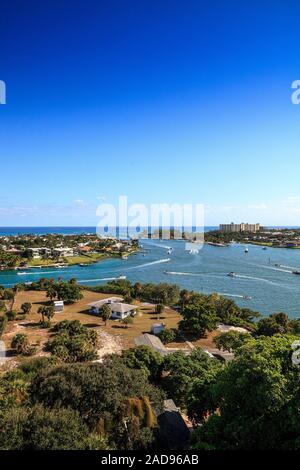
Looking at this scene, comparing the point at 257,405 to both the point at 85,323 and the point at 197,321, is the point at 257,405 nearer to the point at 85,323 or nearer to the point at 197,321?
the point at 197,321

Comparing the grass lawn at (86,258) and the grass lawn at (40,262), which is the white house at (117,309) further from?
the grass lawn at (86,258)

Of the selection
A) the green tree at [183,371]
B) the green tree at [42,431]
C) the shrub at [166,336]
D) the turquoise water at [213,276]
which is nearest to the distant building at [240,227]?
the turquoise water at [213,276]

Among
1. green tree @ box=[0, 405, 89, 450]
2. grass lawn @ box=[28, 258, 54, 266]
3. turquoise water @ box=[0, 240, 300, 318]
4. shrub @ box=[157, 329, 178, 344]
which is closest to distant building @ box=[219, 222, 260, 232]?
turquoise water @ box=[0, 240, 300, 318]

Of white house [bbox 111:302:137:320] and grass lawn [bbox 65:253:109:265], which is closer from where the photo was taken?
white house [bbox 111:302:137:320]

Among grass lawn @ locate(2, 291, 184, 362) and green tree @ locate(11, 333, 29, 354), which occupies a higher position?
green tree @ locate(11, 333, 29, 354)

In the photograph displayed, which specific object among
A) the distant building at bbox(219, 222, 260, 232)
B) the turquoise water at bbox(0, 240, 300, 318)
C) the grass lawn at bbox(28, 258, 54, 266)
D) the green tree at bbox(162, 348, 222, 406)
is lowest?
the turquoise water at bbox(0, 240, 300, 318)

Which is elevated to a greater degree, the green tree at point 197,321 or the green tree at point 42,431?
the green tree at point 42,431

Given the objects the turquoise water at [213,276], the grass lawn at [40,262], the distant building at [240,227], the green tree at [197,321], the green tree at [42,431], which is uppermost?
the distant building at [240,227]

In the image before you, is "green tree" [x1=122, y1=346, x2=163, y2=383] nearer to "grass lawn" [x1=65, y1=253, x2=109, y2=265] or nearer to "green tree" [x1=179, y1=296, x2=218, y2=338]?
"green tree" [x1=179, y1=296, x2=218, y2=338]
